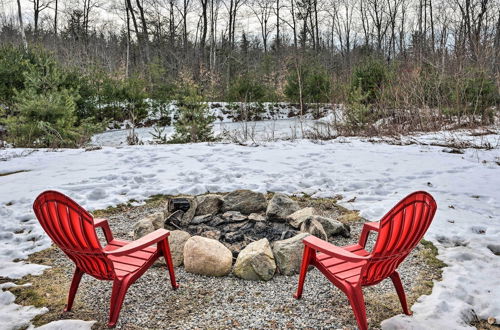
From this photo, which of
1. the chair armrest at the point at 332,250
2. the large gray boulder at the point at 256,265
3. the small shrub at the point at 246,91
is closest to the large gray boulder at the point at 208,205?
the large gray boulder at the point at 256,265

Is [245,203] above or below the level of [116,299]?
above

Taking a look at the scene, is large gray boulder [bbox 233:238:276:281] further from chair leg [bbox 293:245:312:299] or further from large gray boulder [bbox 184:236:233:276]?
chair leg [bbox 293:245:312:299]

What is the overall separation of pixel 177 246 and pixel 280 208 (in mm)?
1314

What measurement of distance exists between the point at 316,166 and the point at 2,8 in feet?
95.4

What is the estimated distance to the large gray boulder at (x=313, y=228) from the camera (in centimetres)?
341

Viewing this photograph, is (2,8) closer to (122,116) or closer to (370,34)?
(122,116)

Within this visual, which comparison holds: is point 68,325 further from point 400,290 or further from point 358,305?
point 400,290

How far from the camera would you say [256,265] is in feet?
9.50


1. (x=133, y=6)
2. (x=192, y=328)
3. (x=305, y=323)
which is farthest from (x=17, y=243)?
(x=133, y=6)

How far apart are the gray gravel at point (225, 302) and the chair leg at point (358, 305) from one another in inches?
9.7

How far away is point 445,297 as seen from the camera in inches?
96.9

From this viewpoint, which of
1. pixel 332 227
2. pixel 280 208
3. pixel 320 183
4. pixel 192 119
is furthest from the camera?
pixel 192 119

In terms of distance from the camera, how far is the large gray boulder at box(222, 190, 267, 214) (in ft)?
13.5

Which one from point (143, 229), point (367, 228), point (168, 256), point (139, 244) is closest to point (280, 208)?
point (367, 228)
